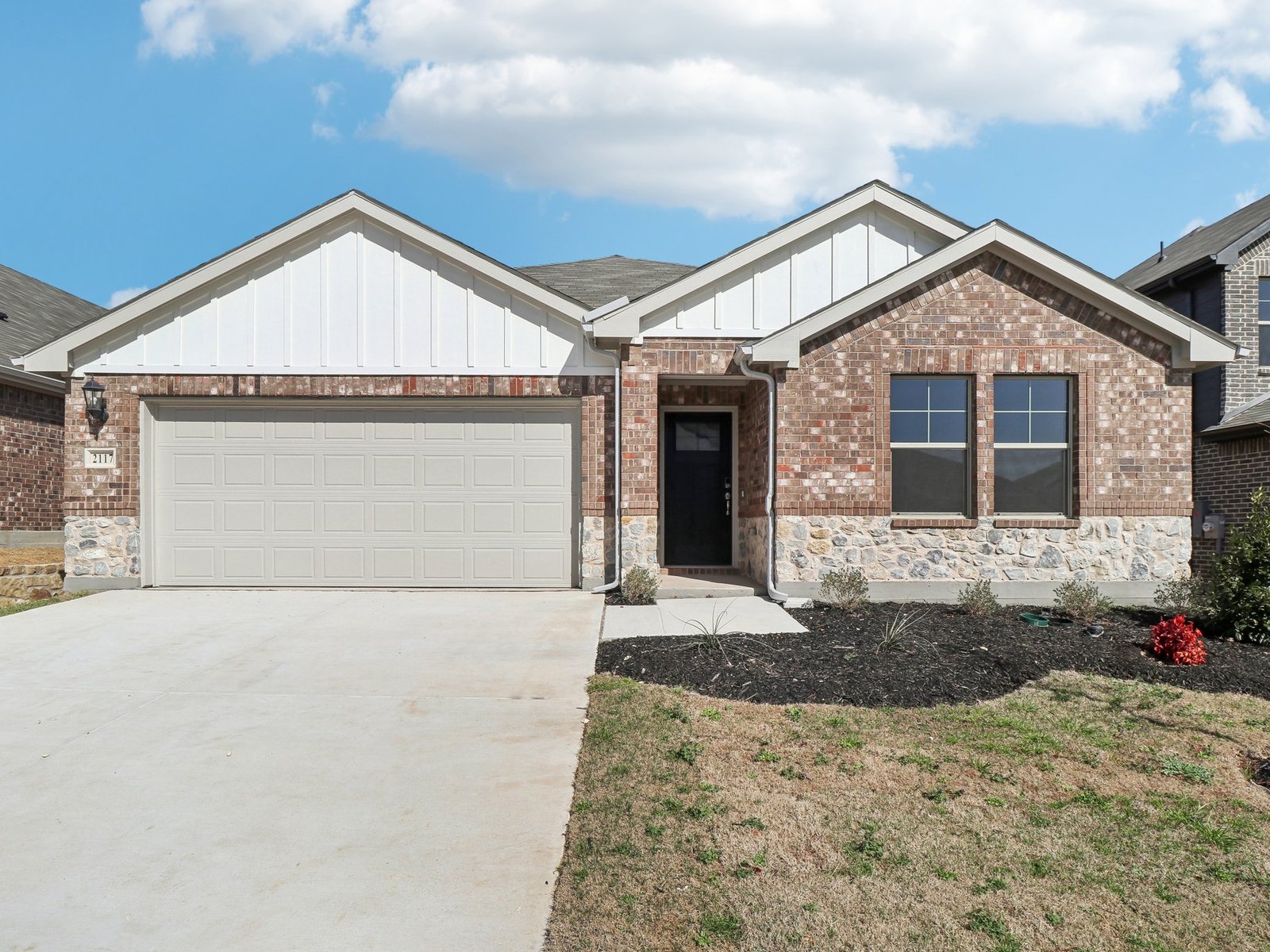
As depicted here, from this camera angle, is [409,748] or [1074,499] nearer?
[409,748]

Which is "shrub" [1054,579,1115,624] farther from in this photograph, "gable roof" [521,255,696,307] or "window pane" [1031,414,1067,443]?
"gable roof" [521,255,696,307]

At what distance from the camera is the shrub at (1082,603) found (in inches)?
352

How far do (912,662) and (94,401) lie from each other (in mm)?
10338

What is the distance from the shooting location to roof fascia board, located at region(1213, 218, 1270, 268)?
13.7m

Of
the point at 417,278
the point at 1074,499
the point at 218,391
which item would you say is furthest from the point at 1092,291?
the point at 218,391

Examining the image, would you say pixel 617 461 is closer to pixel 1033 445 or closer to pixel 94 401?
pixel 1033 445

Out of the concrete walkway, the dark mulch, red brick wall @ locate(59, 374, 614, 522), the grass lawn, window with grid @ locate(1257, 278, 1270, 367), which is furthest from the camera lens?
window with grid @ locate(1257, 278, 1270, 367)

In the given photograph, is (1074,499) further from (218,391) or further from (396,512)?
(218,391)

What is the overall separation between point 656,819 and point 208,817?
2.20m

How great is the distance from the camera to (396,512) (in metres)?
10.9

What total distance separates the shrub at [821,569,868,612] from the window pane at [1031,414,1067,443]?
114 inches

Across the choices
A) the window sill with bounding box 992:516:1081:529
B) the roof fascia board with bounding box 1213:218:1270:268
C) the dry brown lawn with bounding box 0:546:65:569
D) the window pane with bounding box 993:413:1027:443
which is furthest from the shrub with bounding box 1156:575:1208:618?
the dry brown lawn with bounding box 0:546:65:569

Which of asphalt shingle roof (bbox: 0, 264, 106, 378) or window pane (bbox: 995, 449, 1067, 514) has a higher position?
asphalt shingle roof (bbox: 0, 264, 106, 378)

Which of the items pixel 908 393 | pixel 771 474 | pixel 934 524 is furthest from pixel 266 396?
pixel 934 524
